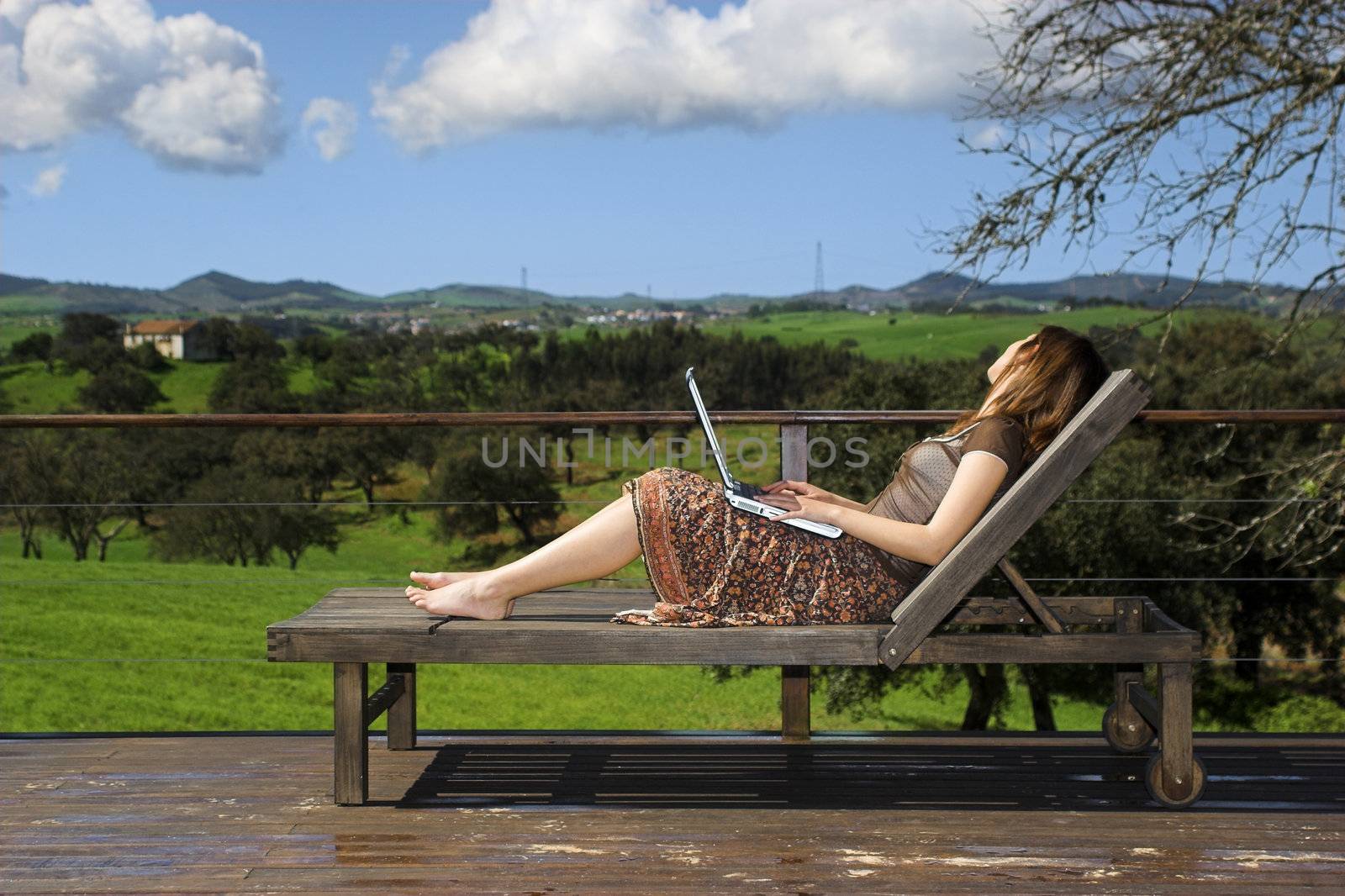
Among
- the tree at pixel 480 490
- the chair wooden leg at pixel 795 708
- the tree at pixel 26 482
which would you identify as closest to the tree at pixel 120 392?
the tree at pixel 26 482

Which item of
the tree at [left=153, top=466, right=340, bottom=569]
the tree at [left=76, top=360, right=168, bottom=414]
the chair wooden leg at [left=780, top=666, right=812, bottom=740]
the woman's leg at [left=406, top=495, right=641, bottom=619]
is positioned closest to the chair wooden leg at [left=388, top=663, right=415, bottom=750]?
the woman's leg at [left=406, top=495, right=641, bottom=619]

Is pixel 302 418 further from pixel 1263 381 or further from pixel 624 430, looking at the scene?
pixel 624 430

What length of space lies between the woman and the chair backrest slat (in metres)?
0.09

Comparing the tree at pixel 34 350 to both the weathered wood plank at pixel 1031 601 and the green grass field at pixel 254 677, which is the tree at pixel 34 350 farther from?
the weathered wood plank at pixel 1031 601

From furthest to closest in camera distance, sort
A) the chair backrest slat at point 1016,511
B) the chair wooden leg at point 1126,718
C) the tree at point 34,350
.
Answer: the tree at point 34,350 < the chair wooden leg at point 1126,718 < the chair backrest slat at point 1016,511

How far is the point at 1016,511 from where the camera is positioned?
2572 millimetres

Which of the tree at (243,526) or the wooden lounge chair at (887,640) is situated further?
the tree at (243,526)

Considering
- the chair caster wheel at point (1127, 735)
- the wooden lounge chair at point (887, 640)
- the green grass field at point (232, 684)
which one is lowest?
the green grass field at point (232, 684)

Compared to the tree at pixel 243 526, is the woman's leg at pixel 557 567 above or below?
above

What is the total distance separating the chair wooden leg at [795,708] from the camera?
338 cm

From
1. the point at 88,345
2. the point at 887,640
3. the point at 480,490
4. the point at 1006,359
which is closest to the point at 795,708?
the point at 887,640

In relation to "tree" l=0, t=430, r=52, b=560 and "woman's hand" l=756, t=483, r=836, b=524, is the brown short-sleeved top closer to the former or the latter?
"woman's hand" l=756, t=483, r=836, b=524

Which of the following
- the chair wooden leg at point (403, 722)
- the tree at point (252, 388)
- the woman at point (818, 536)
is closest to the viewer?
the woman at point (818, 536)

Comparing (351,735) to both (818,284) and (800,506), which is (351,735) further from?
(818,284)
